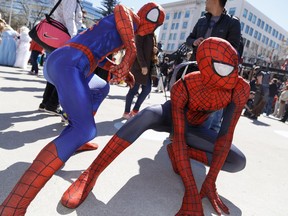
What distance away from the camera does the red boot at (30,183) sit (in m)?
1.25

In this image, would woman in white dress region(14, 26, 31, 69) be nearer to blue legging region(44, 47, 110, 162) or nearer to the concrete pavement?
the concrete pavement

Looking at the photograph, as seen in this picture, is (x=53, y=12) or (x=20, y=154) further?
(x=53, y=12)

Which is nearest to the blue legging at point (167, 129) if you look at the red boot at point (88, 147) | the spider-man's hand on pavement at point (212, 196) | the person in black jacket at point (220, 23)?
the spider-man's hand on pavement at point (212, 196)

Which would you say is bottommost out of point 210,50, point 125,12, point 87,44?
point 87,44

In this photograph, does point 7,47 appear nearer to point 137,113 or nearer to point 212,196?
point 137,113

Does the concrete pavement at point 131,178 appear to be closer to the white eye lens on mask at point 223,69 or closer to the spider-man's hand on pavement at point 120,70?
the spider-man's hand on pavement at point 120,70

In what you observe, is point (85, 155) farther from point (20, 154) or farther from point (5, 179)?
point (5, 179)

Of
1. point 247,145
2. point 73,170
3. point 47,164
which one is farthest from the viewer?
point 247,145

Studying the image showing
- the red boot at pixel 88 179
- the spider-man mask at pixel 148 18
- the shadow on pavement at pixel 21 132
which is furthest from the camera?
the shadow on pavement at pixel 21 132

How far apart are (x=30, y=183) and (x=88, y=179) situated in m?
0.45

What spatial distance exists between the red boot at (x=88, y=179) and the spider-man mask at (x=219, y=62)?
71 cm

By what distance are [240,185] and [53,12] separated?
2.57 m

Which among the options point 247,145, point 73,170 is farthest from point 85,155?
point 247,145

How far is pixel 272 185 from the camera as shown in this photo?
246 cm
